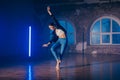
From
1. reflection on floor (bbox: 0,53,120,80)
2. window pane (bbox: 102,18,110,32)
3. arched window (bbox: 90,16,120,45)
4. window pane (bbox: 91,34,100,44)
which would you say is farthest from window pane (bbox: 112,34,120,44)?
reflection on floor (bbox: 0,53,120,80)

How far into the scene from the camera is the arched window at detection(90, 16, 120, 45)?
60.7 feet

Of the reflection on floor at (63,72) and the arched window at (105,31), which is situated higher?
the arched window at (105,31)

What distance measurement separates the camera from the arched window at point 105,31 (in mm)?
18516

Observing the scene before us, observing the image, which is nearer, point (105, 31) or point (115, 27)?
point (115, 27)

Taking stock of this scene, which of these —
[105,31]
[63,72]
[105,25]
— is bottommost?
[63,72]

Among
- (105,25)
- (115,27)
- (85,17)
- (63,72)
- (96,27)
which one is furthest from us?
(85,17)

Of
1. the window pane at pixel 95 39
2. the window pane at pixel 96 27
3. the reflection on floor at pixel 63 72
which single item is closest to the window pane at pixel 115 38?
the window pane at pixel 95 39

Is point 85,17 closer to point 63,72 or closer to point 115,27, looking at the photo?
point 115,27

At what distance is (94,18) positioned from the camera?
745 inches

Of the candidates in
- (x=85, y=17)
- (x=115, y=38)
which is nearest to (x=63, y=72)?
(x=115, y=38)

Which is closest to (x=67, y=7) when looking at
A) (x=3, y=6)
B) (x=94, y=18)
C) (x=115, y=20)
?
(x=94, y=18)

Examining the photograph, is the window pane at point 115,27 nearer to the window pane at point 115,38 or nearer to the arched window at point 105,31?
the arched window at point 105,31

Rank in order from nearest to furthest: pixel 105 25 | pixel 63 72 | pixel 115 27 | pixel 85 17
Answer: pixel 63 72 → pixel 115 27 → pixel 105 25 → pixel 85 17

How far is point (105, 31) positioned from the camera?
18.9m
